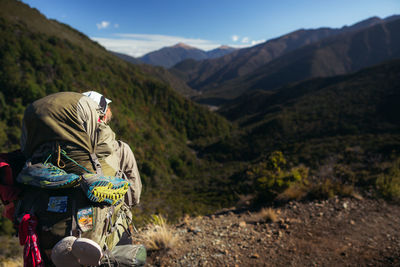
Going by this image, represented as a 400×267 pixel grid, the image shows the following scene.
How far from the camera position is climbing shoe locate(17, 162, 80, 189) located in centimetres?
128

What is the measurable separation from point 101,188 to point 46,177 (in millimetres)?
319

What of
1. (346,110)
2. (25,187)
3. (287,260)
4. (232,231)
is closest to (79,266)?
(25,187)

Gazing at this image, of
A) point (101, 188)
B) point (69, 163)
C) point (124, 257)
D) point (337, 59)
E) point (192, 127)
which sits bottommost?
point (192, 127)

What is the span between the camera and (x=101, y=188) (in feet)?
4.39

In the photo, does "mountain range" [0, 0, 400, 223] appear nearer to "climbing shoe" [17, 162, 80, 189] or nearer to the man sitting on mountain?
the man sitting on mountain

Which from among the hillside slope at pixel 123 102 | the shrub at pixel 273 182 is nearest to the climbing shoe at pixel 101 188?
the shrub at pixel 273 182

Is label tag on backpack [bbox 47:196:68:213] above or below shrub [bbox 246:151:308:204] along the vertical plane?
above

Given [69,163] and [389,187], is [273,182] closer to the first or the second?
[389,187]

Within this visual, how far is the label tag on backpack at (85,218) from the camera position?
133 cm

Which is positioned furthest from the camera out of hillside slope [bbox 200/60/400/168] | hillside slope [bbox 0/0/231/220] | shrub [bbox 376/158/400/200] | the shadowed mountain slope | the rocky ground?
the shadowed mountain slope

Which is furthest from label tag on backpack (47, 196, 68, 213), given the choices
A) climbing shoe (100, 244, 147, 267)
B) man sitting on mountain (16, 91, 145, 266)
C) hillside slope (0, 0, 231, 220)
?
hillside slope (0, 0, 231, 220)

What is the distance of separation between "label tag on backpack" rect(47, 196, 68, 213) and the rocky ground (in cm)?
230

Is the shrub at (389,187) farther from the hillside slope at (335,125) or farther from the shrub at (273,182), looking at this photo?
the hillside slope at (335,125)

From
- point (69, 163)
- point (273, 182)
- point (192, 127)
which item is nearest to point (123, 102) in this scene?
point (192, 127)
